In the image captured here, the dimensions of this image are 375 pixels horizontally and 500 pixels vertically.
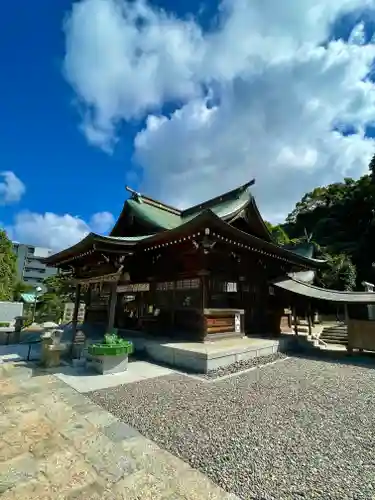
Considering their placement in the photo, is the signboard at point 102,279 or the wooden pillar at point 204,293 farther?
the signboard at point 102,279

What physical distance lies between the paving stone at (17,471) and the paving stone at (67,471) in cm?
10

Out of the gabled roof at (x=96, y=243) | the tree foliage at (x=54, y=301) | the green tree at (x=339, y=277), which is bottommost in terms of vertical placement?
the tree foliage at (x=54, y=301)

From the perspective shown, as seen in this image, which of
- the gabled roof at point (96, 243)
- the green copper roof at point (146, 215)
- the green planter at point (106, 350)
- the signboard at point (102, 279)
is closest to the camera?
the green planter at point (106, 350)

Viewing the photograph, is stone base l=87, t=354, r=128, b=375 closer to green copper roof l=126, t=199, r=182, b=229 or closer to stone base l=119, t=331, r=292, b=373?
stone base l=119, t=331, r=292, b=373

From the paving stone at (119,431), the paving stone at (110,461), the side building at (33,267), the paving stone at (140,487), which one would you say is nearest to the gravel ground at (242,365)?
the paving stone at (119,431)

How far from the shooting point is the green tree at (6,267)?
22875mm

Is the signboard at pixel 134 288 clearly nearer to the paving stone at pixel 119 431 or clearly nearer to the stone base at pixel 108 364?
the stone base at pixel 108 364

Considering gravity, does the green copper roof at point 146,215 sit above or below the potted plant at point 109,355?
above

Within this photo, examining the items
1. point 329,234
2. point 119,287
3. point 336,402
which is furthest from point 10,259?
point 329,234

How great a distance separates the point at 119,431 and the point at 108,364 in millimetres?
2891

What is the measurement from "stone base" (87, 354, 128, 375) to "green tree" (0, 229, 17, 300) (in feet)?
68.2

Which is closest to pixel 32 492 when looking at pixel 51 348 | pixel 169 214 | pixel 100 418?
pixel 100 418

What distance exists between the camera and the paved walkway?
2328mm

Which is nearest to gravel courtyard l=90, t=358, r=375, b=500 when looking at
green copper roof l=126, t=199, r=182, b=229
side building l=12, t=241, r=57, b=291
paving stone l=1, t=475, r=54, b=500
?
paving stone l=1, t=475, r=54, b=500
